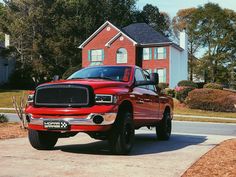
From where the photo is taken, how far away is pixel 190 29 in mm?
73500

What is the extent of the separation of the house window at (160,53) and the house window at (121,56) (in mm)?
3556

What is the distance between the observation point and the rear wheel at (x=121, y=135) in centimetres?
894

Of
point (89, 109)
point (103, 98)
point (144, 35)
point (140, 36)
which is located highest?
point (144, 35)

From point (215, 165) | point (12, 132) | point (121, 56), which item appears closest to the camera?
point (215, 165)

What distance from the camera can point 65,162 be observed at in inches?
317

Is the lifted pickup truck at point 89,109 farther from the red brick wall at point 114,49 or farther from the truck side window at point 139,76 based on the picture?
the red brick wall at point 114,49

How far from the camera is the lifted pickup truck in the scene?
868 cm

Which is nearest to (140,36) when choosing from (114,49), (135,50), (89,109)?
(135,50)

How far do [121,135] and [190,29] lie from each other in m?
66.3

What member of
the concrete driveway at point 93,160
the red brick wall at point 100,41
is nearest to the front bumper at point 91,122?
the concrete driveway at point 93,160

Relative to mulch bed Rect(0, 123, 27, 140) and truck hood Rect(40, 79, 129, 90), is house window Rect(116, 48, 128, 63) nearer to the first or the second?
mulch bed Rect(0, 123, 27, 140)

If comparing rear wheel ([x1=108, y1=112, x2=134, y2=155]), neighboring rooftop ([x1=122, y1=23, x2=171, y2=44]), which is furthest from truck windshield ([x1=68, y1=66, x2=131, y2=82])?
neighboring rooftop ([x1=122, y1=23, x2=171, y2=44])

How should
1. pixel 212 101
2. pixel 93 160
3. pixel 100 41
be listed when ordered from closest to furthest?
pixel 93 160 → pixel 212 101 → pixel 100 41

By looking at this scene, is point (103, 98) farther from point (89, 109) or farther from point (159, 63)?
point (159, 63)
